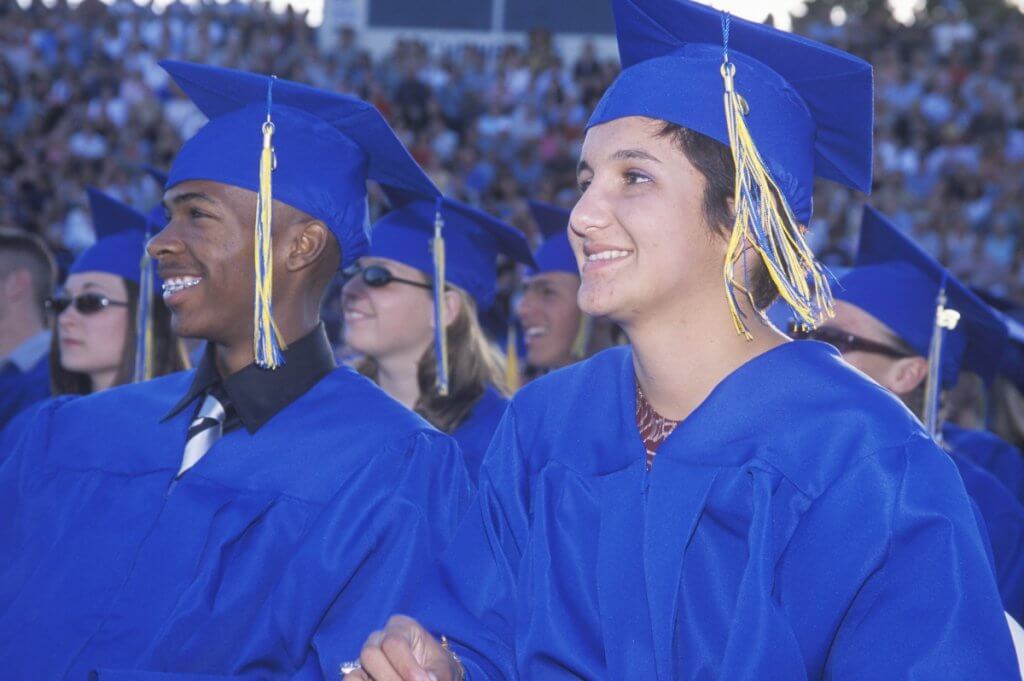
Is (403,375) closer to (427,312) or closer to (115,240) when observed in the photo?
(427,312)

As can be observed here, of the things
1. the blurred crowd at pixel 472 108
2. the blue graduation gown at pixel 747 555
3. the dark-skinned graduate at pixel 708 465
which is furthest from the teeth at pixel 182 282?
the blurred crowd at pixel 472 108

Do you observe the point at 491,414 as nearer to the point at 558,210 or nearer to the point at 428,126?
the point at 558,210

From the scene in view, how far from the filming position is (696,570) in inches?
83.9

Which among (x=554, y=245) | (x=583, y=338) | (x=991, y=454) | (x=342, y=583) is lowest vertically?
(x=991, y=454)

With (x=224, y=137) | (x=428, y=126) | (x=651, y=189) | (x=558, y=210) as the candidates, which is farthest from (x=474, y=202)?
(x=651, y=189)

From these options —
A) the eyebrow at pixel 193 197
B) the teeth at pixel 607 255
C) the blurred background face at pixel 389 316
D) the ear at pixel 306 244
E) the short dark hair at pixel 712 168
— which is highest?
the short dark hair at pixel 712 168

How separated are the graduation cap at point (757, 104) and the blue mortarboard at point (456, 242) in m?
2.17

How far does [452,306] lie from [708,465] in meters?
2.76

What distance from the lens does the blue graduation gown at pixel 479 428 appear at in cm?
445

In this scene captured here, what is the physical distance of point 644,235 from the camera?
7.34 ft

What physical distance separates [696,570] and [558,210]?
4146mm

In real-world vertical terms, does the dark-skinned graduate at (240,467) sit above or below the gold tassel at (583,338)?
above

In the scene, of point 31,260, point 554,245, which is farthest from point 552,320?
point 31,260

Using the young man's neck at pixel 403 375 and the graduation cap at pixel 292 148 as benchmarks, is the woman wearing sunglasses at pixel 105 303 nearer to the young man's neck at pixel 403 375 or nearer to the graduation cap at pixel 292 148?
the young man's neck at pixel 403 375
